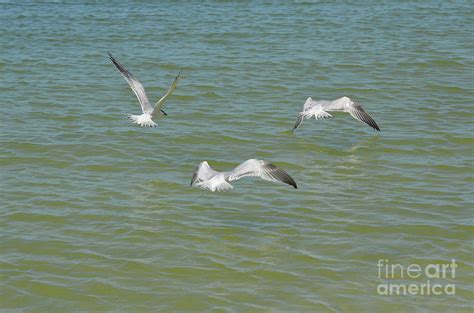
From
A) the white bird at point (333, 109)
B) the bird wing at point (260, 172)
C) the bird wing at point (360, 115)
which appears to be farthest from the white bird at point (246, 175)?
the bird wing at point (360, 115)

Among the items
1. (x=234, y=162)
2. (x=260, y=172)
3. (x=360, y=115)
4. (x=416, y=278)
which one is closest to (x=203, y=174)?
(x=260, y=172)

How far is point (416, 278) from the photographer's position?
8.46 metres

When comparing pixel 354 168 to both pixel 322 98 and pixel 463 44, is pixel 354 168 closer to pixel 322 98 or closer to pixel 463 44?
pixel 322 98

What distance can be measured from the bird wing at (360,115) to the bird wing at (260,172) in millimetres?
3907

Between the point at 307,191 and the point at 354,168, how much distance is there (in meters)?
1.26

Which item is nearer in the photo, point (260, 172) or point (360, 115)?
point (260, 172)

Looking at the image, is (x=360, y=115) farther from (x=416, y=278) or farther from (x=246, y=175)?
(x=416, y=278)

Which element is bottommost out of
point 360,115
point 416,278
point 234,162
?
point 416,278

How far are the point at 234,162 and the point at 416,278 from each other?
4.22m

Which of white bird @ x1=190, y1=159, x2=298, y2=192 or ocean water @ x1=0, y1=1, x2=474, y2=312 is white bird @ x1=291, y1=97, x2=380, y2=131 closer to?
ocean water @ x1=0, y1=1, x2=474, y2=312

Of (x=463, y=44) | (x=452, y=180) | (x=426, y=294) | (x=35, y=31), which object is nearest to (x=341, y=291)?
(x=426, y=294)

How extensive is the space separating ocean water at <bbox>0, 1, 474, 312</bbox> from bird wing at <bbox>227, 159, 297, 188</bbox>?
61 centimetres

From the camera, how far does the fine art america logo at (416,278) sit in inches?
324

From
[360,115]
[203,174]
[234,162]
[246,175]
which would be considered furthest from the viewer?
[360,115]
